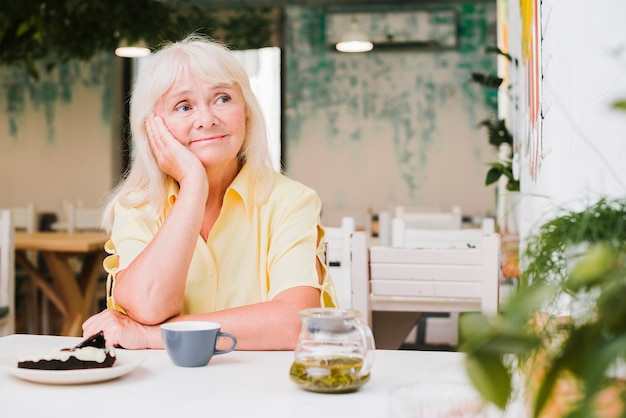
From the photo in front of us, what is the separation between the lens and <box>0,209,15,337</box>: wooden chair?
3150 millimetres

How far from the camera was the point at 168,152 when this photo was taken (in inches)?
64.4

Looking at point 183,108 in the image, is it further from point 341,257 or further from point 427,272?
point 341,257

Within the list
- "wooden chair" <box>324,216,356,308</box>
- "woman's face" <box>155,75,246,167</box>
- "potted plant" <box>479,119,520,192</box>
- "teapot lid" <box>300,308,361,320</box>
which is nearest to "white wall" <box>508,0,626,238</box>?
"teapot lid" <box>300,308,361,320</box>

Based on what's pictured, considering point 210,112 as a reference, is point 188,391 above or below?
below

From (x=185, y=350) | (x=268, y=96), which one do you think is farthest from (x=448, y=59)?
(x=185, y=350)

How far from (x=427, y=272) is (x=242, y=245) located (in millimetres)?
851

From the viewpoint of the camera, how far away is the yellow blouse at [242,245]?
5.33 ft

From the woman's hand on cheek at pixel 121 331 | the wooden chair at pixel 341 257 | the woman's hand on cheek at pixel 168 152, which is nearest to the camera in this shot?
the woman's hand on cheek at pixel 121 331

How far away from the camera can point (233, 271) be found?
5.47 feet

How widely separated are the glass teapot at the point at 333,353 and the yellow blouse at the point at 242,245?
59 centimetres

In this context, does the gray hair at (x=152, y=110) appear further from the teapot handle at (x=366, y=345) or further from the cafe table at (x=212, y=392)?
the teapot handle at (x=366, y=345)

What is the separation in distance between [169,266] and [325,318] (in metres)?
0.58

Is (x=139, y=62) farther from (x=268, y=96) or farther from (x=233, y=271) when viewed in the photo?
(x=233, y=271)

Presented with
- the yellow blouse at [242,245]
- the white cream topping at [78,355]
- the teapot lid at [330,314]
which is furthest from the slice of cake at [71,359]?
the yellow blouse at [242,245]
